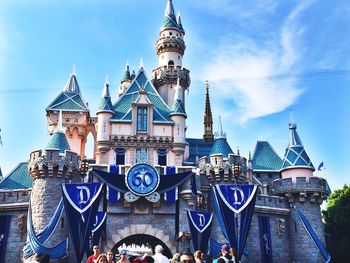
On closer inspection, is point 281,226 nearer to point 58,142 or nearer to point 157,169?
point 157,169

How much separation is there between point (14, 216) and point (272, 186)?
18000 millimetres

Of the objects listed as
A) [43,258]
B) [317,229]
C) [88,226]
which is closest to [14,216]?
[88,226]

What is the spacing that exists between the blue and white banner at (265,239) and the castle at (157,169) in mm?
243

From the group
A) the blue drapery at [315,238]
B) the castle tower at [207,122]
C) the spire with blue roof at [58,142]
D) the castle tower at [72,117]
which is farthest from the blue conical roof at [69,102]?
the blue drapery at [315,238]

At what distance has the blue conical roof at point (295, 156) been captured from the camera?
110 ft

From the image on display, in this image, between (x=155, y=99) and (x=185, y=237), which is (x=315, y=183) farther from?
(x=155, y=99)

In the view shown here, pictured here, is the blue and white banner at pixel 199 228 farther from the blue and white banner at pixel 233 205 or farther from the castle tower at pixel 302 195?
the castle tower at pixel 302 195

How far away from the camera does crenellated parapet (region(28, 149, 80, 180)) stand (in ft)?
92.3

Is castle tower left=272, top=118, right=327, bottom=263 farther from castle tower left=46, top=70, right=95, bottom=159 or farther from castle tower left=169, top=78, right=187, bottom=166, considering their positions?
castle tower left=46, top=70, right=95, bottom=159

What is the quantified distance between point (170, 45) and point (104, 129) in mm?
12341

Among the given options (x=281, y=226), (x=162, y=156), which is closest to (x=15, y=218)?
(x=162, y=156)

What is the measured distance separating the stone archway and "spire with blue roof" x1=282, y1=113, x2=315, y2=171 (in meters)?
11.2

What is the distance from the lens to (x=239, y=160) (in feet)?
101

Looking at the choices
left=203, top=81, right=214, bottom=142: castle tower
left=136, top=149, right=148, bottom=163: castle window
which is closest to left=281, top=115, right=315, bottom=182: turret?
left=136, top=149, right=148, bottom=163: castle window
